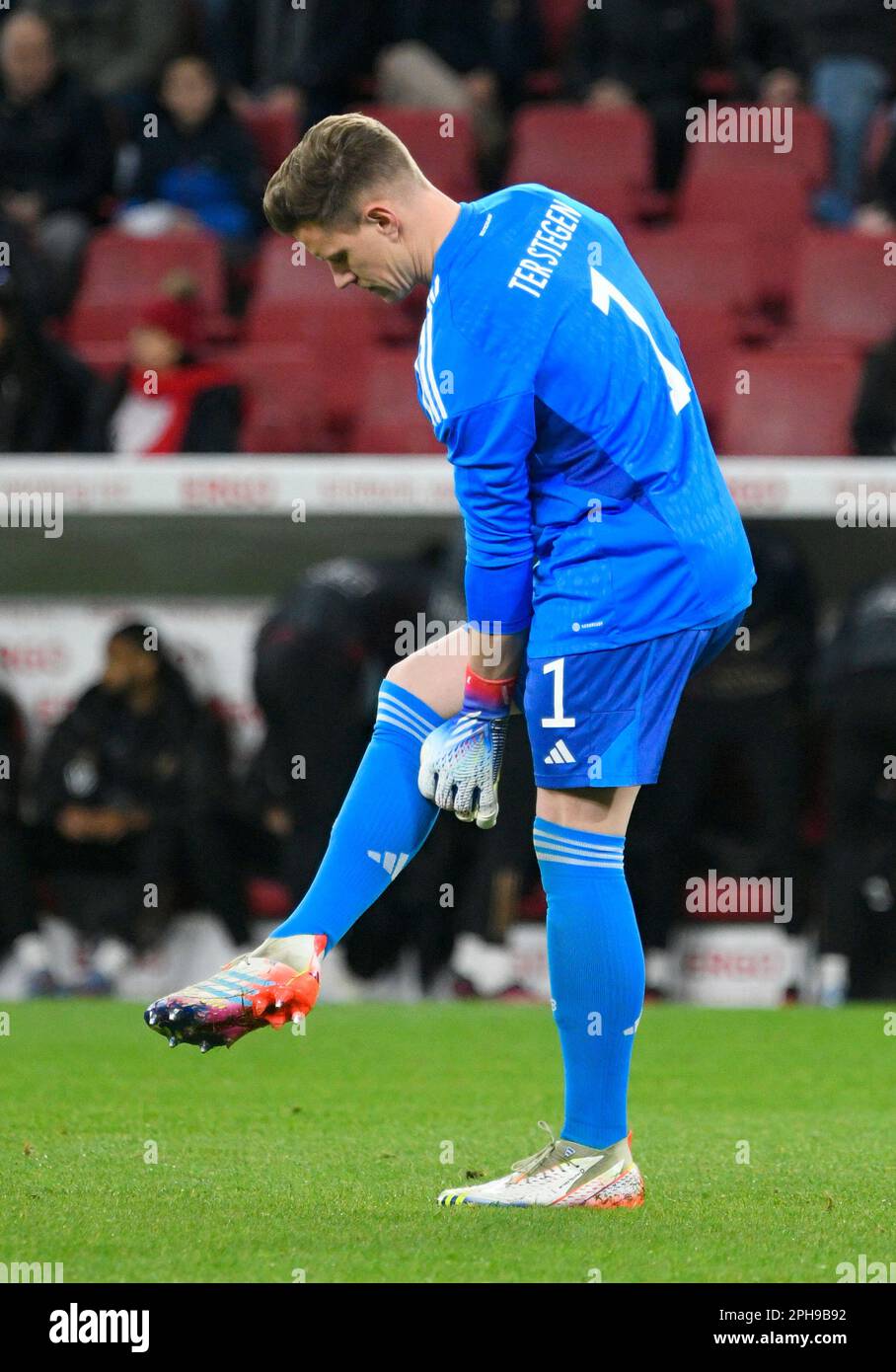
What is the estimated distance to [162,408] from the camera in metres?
8.24

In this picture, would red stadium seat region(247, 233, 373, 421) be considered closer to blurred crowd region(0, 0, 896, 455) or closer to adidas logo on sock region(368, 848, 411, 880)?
blurred crowd region(0, 0, 896, 455)

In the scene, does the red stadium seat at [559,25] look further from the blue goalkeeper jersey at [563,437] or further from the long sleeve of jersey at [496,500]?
the long sleeve of jersey at [496,500]

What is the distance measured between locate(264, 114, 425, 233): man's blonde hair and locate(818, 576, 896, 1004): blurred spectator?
13.7ft

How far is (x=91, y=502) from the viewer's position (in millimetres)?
7668

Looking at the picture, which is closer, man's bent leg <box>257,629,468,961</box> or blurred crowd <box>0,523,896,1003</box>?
man's bent leg <box>257,629,468,961</box>

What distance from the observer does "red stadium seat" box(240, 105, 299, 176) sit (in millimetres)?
10250

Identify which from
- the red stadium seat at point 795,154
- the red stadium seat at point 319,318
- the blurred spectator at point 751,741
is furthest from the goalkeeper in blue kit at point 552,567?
the red stadium seat at point 795,154

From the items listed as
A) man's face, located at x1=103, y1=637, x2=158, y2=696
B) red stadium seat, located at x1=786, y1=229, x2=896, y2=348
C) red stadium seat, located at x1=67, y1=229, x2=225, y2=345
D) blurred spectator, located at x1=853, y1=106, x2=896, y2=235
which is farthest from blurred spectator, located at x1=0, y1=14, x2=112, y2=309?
blurred spectator, located at x1=853, y1=106, x2=896, y2=235

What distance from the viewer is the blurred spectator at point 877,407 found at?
7.63m

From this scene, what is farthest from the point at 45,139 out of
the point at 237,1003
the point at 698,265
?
the point at 237,1003

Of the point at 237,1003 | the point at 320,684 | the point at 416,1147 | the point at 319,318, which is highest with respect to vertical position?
the point at 319,318

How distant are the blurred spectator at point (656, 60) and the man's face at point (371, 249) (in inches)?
264

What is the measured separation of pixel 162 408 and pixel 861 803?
10.2 feet

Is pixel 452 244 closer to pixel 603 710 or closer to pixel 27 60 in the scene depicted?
pixel 603 710
